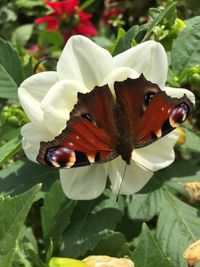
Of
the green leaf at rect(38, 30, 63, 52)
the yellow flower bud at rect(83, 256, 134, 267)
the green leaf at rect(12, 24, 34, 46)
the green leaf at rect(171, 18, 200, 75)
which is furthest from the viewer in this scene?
the green leaf at rect(12, 24, 34, 46)

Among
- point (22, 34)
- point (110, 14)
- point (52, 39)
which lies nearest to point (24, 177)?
point (52, 39)

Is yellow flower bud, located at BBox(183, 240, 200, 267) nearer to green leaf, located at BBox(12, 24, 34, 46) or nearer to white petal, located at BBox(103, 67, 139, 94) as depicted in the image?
white petal, located at BBox(103, 67, 139, 94)

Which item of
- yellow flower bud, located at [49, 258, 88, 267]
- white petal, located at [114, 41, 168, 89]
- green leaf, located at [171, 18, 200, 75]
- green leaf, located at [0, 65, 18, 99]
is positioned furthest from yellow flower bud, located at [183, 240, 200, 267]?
green leaf, located at [0, 65, 18, 99]

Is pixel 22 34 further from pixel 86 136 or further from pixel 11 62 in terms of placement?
pixel 86 136

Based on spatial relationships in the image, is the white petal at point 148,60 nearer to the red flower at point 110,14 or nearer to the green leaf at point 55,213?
the green leaf at point 55,213

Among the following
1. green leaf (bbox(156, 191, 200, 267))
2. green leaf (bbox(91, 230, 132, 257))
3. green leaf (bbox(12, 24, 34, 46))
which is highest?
green leaf (bbox(91, 230, 132, 257))

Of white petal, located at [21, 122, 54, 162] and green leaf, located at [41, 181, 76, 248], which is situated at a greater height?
white petal, located at [21, 122, 54, 162]

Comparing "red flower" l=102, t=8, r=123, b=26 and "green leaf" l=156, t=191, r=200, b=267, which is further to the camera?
"red flower" l=102, t=8, r=123, b=26
